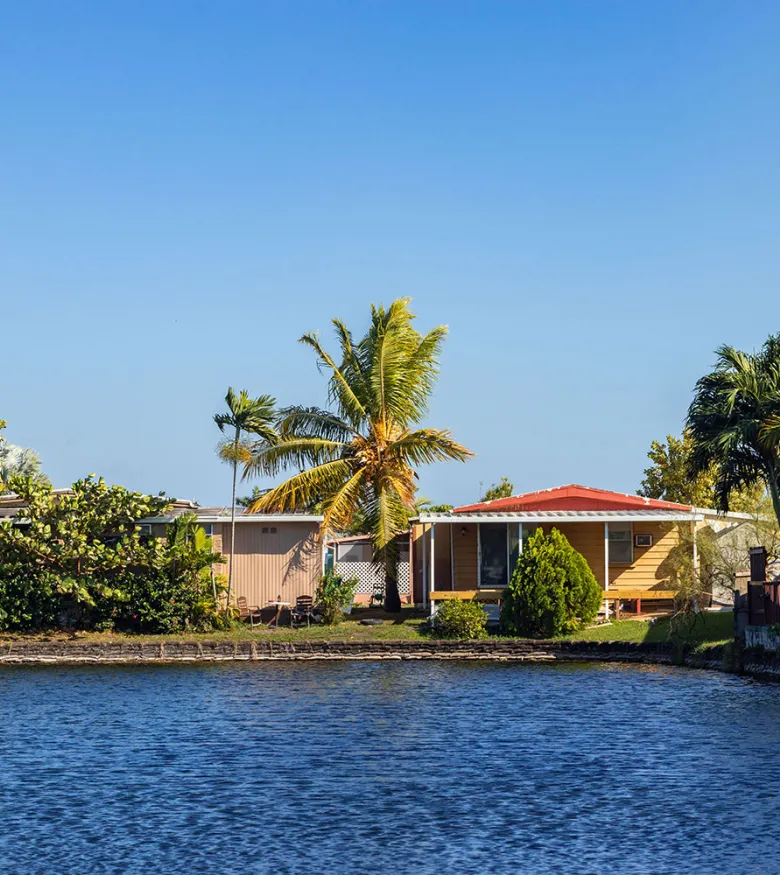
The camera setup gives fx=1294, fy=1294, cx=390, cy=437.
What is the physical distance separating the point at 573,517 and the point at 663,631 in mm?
4661

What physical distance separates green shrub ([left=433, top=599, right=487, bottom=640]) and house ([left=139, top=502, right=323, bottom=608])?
15.3ft

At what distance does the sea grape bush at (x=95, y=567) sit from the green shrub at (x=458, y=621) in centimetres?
657

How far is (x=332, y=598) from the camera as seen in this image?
37.6 metres

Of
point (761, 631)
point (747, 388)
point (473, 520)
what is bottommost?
point (761, 631)

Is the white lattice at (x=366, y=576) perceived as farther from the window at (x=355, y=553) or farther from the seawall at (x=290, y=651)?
the seawall at (x=290, y=651)

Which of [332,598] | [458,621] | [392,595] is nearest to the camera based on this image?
[458,621]

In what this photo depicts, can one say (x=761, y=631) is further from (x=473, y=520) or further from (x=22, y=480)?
(x=22, y=480)

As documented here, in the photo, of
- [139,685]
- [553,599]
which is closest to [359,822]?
[139,685]

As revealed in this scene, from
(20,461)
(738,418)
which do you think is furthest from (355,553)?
(738,418)

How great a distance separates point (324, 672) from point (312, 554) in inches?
307

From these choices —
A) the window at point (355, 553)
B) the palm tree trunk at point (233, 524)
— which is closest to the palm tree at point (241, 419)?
the palm tree trunk at point (233, 524)

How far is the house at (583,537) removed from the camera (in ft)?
125

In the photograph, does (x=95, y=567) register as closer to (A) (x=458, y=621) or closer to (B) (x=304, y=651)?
(B) (x=304, y=651)

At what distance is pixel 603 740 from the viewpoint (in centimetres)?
2138
